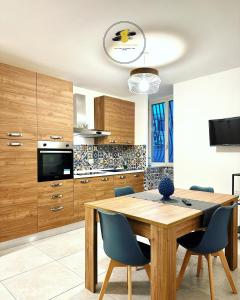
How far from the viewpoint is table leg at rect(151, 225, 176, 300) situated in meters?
1.45

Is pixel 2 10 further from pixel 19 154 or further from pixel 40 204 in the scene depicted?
pixel 40 204

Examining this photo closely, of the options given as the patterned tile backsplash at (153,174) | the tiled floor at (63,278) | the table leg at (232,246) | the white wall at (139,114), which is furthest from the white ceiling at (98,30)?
the tiled floor at (63,278)

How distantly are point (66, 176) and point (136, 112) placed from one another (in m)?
2.42

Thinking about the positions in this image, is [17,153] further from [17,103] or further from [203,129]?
[203,129]

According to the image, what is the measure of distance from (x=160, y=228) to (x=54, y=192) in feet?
7.16

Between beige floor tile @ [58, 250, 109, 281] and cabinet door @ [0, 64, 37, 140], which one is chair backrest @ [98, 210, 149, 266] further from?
cabinet door @ [0, 64, 37, 140]

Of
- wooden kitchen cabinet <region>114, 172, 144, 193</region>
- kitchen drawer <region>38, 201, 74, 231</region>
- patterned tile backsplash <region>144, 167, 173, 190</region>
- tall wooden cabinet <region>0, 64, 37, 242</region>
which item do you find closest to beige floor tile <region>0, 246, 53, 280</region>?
tall wooden cabinet <region>0, 64, 37, 242</region>

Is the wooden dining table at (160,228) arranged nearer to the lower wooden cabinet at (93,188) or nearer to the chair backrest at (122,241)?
the chair backrest at (122,241)

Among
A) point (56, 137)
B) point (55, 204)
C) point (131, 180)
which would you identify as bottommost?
point (55, 204)

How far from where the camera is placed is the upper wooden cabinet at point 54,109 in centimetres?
313

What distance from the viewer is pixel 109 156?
191 inches

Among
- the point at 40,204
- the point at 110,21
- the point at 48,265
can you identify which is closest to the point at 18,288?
the point at 48,265

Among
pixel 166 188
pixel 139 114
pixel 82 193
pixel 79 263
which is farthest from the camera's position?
pixel 139 114

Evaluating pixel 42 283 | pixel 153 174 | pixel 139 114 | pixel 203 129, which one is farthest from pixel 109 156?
pixel 42 283
